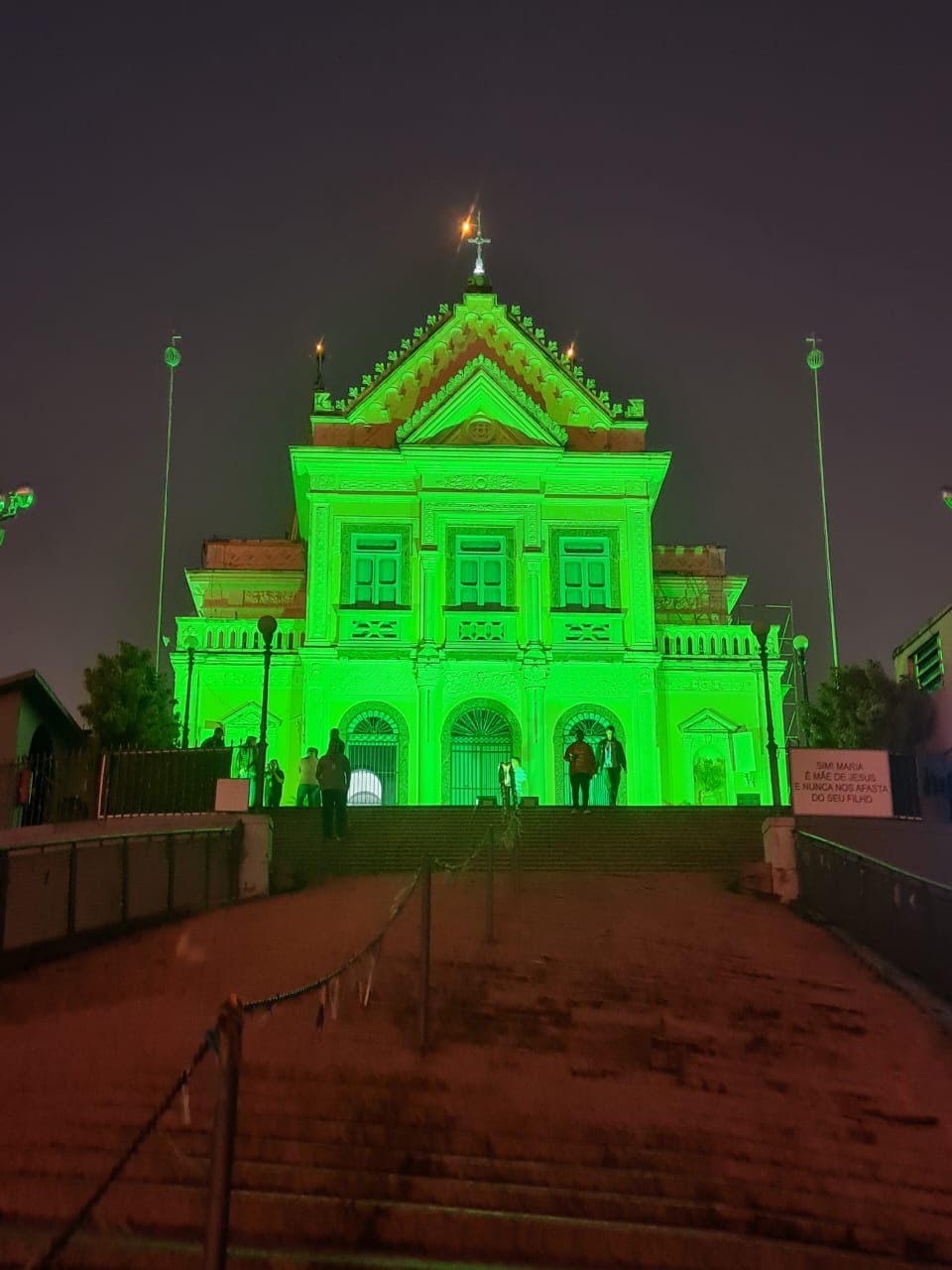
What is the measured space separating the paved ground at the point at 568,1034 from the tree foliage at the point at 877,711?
15668 mm

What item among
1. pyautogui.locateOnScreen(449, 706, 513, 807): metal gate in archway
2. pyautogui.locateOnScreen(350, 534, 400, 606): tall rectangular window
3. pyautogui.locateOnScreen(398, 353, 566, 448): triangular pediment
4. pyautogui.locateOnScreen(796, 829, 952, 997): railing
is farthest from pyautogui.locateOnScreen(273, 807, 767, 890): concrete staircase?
pyautogui.locateOnScreen(398, 353, 566, 448): triangular pediment

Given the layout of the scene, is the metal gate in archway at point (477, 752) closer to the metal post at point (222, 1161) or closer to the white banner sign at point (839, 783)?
the white banner sign at point (839, 783)

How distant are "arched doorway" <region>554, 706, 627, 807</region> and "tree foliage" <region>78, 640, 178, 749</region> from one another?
10.4 m

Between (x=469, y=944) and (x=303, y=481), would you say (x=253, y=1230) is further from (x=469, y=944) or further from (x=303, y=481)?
(x=303, y=481)

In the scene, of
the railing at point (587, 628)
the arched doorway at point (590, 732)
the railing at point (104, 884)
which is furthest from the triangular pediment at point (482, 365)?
the railing at point (104, 884)

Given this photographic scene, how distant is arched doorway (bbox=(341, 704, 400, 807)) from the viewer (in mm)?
32156

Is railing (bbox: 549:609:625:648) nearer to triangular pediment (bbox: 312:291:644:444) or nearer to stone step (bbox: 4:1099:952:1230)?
triangular pediment (bbox: 312:291:644:444)

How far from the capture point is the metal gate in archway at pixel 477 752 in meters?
32.2

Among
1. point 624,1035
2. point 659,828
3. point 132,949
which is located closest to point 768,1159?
point 624,1035

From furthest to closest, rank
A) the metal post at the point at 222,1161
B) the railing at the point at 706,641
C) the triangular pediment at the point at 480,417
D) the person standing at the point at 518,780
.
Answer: the railing at the point at 706,641 < the triangular pediment at the point at 480,417 < the person standing at the point at 518,780 < the metal post at the point at 222,1161

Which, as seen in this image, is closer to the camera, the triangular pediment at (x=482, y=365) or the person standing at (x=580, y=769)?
the person standing at (x=580, y=769)

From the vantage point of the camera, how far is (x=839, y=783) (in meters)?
18.7

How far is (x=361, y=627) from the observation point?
33375 mm

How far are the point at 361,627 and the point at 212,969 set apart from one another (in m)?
22.2
